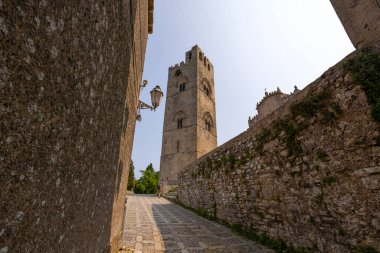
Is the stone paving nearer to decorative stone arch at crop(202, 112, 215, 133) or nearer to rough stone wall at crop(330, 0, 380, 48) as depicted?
rough stone wall at crop(330, 0, 380, 48)

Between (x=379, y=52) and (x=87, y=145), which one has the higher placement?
(x=379, y=52)

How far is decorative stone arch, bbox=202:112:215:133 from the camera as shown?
90.0 ft

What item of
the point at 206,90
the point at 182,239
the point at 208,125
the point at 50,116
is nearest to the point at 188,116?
the point at 208,125

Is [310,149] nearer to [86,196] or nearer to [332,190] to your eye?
Answer: [332,190]

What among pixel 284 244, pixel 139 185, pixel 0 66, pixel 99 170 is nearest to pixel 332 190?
pixel 284 244

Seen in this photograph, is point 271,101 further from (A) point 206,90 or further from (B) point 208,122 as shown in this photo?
(A) point 206,90

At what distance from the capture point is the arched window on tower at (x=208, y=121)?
27594 mm

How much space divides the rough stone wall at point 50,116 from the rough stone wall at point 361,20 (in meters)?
4.63

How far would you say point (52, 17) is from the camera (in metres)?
Result: 0.94

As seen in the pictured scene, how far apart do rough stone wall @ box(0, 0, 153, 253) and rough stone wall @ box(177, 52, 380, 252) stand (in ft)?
12.5

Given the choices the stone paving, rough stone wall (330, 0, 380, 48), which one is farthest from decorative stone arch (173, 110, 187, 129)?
rough stone wall (330, 0, 380, 48)

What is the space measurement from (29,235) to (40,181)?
0.75 feet

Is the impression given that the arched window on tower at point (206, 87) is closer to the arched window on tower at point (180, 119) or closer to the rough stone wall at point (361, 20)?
the arched window on tower at point (180, 119)

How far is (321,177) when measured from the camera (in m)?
3.84
